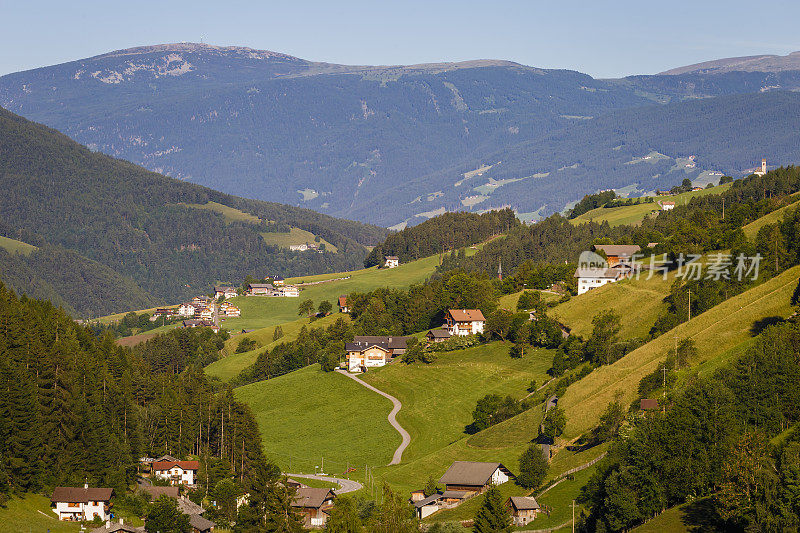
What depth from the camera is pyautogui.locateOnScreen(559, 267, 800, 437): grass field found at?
95938mm

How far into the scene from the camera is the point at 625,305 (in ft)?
425

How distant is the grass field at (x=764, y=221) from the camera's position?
13325 centimetres

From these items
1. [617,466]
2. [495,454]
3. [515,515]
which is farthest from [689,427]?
[495,454]

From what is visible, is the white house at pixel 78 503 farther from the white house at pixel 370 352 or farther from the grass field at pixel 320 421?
the white house at pixel 370 352

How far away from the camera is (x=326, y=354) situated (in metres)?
148

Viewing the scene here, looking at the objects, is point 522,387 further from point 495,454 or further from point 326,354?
point 326,354

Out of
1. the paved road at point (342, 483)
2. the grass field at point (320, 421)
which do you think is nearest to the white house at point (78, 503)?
the paved road at point (342, 483)

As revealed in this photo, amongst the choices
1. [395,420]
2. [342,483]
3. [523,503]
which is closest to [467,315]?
[395,420]

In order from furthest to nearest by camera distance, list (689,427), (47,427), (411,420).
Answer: (411,420) < (47,427) < (689,427)

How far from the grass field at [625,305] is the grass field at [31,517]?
66.9m

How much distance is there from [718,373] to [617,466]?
12.9m

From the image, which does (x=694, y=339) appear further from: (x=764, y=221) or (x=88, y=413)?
(x=88, y=413)

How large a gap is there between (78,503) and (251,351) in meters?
96.9

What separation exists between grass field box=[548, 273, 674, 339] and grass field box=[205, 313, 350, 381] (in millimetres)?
51599
